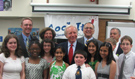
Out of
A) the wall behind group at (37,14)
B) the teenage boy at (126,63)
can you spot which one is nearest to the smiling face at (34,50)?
the teenage boy at (126,63)

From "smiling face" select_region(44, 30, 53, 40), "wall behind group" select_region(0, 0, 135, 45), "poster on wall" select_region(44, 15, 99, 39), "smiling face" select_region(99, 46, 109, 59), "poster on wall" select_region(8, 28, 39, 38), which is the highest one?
"wall behind group" select_region(0, 0, 135, 45)

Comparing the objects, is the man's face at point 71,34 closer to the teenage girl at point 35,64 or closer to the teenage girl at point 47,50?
the teenage girl at point 47,50

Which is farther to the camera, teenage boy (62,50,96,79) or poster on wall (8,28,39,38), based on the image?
poster on wall (8,28,39,38)

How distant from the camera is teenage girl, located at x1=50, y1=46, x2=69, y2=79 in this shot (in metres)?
2.28

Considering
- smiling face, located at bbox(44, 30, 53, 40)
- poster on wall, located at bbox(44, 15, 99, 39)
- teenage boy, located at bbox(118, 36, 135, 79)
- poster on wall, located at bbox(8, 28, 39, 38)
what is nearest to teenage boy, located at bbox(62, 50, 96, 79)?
teenage boy, located at bbox(118, 36, 135, 79)

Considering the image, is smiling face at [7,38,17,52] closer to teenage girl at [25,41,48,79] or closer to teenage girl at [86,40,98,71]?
teenage girl at [25,41,48,79]

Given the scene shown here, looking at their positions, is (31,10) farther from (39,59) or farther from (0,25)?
(39,59)

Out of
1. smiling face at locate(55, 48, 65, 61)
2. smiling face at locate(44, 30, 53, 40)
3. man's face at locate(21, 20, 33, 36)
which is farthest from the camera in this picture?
smiling face at locate(44, 30, 53, 40)

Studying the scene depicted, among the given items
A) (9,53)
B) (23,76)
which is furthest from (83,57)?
(9,53)

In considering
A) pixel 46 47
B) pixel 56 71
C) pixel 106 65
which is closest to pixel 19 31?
pixel 46 47

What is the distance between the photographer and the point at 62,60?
246 centimetres

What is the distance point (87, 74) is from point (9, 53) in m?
1.24

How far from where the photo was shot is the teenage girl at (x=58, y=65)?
2277 mm

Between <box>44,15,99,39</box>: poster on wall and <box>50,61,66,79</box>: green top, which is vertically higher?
<box>44,15,99,39</box>: poster on wall
